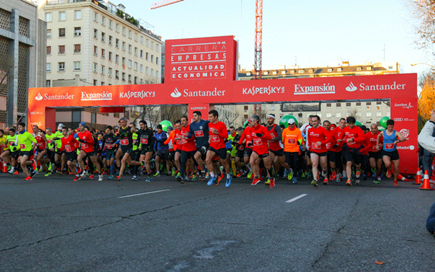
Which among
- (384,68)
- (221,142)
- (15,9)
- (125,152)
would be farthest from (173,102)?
(384,68)

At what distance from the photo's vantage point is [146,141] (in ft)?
50.7

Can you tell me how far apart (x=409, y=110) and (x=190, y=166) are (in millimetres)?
9335

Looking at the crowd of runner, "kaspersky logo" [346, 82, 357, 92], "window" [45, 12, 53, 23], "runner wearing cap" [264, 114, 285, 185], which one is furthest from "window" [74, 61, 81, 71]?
"runner wearing cap" [264, 114, 285, 185]

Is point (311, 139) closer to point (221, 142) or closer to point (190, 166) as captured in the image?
point (221, 142)

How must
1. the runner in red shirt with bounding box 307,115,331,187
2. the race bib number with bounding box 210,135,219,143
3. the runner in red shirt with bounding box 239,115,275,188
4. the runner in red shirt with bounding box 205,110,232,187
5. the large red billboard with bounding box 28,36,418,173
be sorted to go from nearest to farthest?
the runner in red shirt with bounding box 239,115,275,188 → the runner in red shirt with bounding box 205,110,232,187 → the race bib number with bounding box 210,135,219,143 → the runner in red shirt with bounding box 307,115,331,187 → the large red billboard with bounding box 28,36,418,173

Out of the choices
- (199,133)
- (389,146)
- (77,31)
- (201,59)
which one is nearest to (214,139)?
(199,133)

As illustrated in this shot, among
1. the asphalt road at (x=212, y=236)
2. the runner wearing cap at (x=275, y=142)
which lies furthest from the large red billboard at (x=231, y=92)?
the asphalt road at (x=212, y=236)

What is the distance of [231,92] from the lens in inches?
856

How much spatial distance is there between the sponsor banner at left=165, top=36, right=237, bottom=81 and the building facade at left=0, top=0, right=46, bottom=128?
1967 centimetres

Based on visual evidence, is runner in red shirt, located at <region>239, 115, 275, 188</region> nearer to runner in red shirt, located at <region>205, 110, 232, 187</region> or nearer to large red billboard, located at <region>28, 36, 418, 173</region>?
runner in red shirt, located at <region>205, 110, 232, 187</region>

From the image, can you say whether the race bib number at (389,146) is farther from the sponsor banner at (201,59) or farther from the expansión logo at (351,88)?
the sponsor banner at (201,59)

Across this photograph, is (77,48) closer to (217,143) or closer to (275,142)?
(275,142)

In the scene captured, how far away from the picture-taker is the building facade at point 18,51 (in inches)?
1508

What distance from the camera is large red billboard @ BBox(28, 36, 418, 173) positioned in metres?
18.7
